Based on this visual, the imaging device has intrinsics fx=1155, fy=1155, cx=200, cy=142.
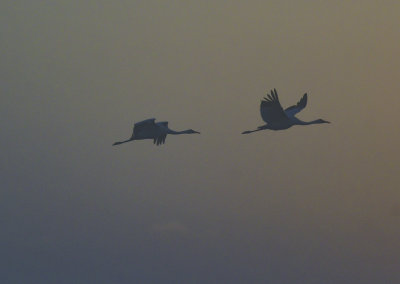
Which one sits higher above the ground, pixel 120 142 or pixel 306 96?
pixel 306 96

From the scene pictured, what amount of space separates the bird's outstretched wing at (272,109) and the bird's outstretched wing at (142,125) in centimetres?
720

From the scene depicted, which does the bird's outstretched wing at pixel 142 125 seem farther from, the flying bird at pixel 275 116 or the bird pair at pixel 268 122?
the flying bird at pixel 275 116

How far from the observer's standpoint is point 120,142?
248ft

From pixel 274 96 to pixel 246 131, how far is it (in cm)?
729

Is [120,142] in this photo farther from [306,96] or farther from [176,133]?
[306,96]

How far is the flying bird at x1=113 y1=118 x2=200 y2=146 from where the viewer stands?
237 ft

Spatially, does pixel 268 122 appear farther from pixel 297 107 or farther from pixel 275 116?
pixel 297 107

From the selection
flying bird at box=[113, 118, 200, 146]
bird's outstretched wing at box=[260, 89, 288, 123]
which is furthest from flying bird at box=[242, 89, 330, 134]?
flying bird at box=[113, 118, 200, 146]

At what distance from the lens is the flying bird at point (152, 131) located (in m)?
72.1

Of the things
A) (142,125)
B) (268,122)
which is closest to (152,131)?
(142,125)

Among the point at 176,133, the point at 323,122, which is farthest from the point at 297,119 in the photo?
the point at 176,133

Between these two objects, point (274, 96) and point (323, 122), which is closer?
point (274, 96)

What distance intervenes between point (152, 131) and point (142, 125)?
1.99 metres

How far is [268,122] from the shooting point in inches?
2756
